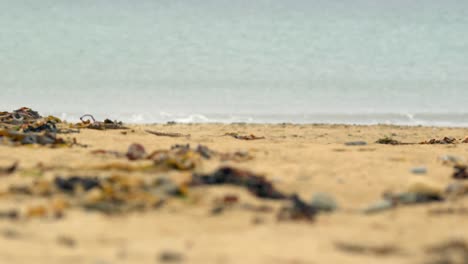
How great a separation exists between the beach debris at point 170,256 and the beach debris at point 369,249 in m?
1.08

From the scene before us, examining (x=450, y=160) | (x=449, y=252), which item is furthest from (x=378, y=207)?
(x=450, y=160)

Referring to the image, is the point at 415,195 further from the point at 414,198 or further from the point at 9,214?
the point at 9,214

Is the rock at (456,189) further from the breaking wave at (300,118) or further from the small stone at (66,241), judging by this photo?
the breaking wave at (300,118)

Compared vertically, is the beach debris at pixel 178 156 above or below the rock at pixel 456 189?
above

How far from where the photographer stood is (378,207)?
545cm

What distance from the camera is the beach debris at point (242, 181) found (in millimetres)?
5867

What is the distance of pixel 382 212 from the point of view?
5398 mm

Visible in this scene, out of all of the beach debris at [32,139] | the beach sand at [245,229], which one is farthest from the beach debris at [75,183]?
the beach debris at [32,139]

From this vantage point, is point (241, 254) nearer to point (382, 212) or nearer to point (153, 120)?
point (382, 212)

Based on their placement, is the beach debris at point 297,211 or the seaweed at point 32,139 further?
the seaweed at point 32,139

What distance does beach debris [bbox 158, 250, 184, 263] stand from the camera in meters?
4.07

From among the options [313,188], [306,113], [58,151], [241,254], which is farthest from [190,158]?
[306,113]

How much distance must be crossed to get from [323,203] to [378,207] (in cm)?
46

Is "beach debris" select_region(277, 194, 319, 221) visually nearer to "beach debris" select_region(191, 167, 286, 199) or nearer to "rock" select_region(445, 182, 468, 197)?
"beach debris" select_region(191, 167, 286, 199)
